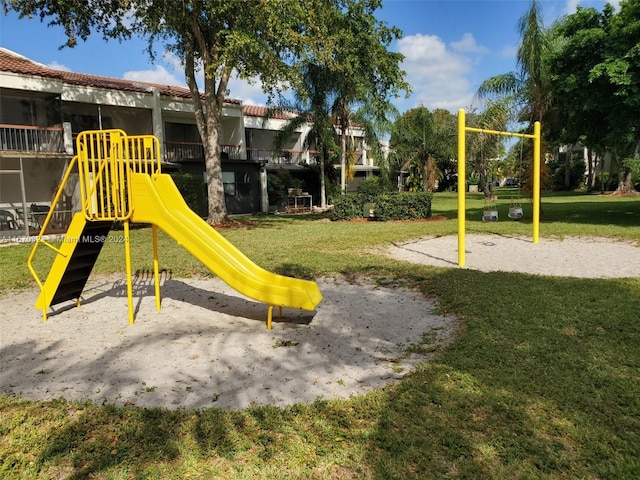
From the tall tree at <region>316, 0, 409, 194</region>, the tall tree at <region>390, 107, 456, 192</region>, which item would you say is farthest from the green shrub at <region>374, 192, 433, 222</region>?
the tall tree at <region>390, 107, 456, 192</region>

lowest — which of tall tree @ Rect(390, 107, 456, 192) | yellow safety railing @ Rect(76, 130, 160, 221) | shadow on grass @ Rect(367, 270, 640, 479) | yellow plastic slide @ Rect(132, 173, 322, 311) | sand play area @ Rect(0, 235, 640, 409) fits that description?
sand play area @ Rect(0, 235, 640, 409)

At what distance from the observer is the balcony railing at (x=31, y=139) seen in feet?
59.2

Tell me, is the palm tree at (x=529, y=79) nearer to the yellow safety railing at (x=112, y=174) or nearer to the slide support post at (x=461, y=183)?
the slide support post at (x=461, y=183)

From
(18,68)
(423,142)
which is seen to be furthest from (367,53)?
(423,142)

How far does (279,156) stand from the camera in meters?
29.0

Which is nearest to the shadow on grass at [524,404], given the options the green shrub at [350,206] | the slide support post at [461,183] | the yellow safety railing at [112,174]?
the slide support post at [461,183]

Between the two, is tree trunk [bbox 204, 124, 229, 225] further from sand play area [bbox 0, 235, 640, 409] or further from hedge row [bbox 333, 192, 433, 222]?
sand play area [bbox 0, 235, 640, 409]

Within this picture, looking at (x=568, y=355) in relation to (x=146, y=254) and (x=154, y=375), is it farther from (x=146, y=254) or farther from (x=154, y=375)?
(x=146, y=254)

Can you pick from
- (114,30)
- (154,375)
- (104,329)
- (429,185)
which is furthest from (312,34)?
(429,185)

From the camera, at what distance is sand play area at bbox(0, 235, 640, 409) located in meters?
3.84

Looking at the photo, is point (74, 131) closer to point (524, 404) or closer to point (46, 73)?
point (46, 73)

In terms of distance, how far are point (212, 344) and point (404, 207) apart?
1572 centimetres

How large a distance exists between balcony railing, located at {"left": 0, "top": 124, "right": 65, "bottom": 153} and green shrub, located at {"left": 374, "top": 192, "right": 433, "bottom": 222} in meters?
13.9

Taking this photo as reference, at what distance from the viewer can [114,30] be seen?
1786 centimetres
